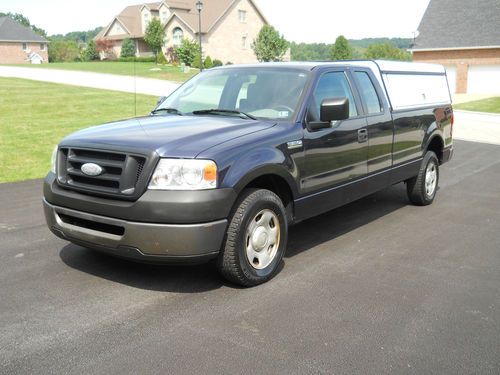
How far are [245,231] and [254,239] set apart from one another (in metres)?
0.19

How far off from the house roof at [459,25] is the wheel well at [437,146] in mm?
33026

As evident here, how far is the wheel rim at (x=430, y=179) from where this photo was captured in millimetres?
7741

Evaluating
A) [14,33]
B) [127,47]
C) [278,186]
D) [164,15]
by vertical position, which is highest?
[164,15]

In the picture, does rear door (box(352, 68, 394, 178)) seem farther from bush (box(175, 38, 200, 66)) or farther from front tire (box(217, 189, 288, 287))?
bush (box(175, 38, 200, 66))

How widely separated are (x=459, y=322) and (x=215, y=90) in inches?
137

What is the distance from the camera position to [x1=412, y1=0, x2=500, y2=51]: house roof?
1511 inches

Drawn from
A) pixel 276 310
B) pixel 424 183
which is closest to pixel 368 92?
pixel 424 183

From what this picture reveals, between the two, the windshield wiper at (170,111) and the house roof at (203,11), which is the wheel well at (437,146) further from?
the house roof at (203,11)

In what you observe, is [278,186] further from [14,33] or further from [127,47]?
[14,33]

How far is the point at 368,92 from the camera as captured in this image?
6320 millimetres

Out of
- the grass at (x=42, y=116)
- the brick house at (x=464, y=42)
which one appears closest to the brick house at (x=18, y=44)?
the brick house at (x=464, y=42)

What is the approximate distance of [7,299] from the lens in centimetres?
434

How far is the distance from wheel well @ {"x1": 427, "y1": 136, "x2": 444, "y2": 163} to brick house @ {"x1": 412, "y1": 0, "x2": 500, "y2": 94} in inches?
1289

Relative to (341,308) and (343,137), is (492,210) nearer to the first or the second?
(343,137)
